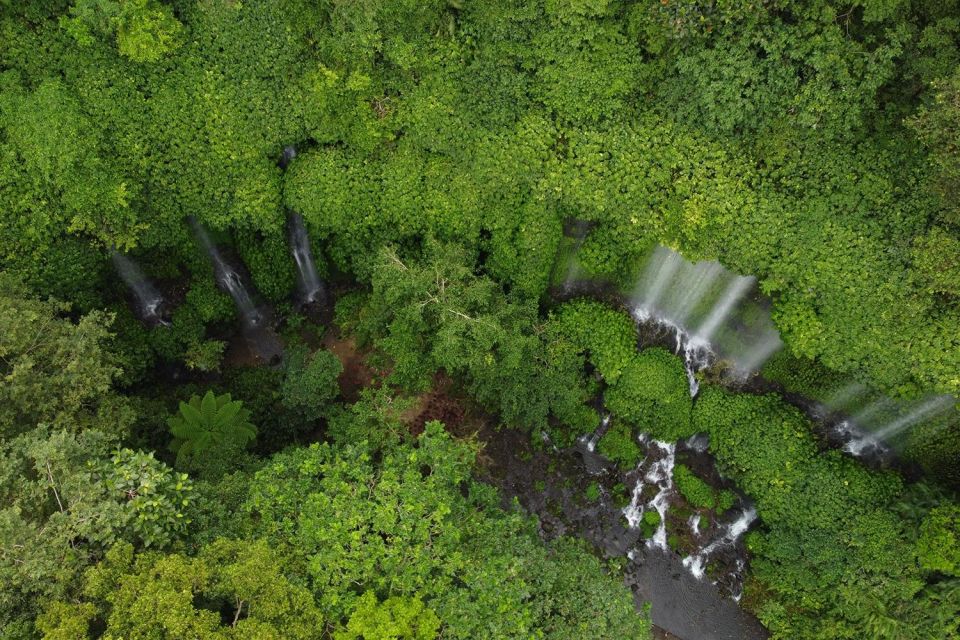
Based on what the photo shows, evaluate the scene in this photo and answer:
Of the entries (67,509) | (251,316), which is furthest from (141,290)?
(67,509)

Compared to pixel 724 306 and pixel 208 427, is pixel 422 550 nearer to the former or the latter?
pixel 208 427

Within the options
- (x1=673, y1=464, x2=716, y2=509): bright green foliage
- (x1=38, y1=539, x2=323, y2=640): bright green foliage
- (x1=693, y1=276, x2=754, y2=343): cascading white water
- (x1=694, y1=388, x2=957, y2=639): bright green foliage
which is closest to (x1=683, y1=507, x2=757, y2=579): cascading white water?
(x1=694, y1=388, x2=957, y2=639): bright green foliage

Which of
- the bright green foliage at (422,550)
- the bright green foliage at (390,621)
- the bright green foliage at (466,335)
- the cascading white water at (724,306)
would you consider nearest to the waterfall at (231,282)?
the bright green foliage at (466,335)

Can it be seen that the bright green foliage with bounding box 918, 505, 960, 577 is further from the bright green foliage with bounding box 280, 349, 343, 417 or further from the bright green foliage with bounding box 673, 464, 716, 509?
the bright green foliage with bounding box 280, 349, 343, 417

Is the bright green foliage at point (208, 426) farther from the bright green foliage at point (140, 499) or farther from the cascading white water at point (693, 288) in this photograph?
the cascading white water at point (693, 288)

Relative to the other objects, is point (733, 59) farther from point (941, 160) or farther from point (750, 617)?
point (750, 617)

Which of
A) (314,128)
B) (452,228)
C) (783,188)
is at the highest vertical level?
(783,188)

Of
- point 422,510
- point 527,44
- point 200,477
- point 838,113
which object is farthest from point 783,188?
point 200,477
